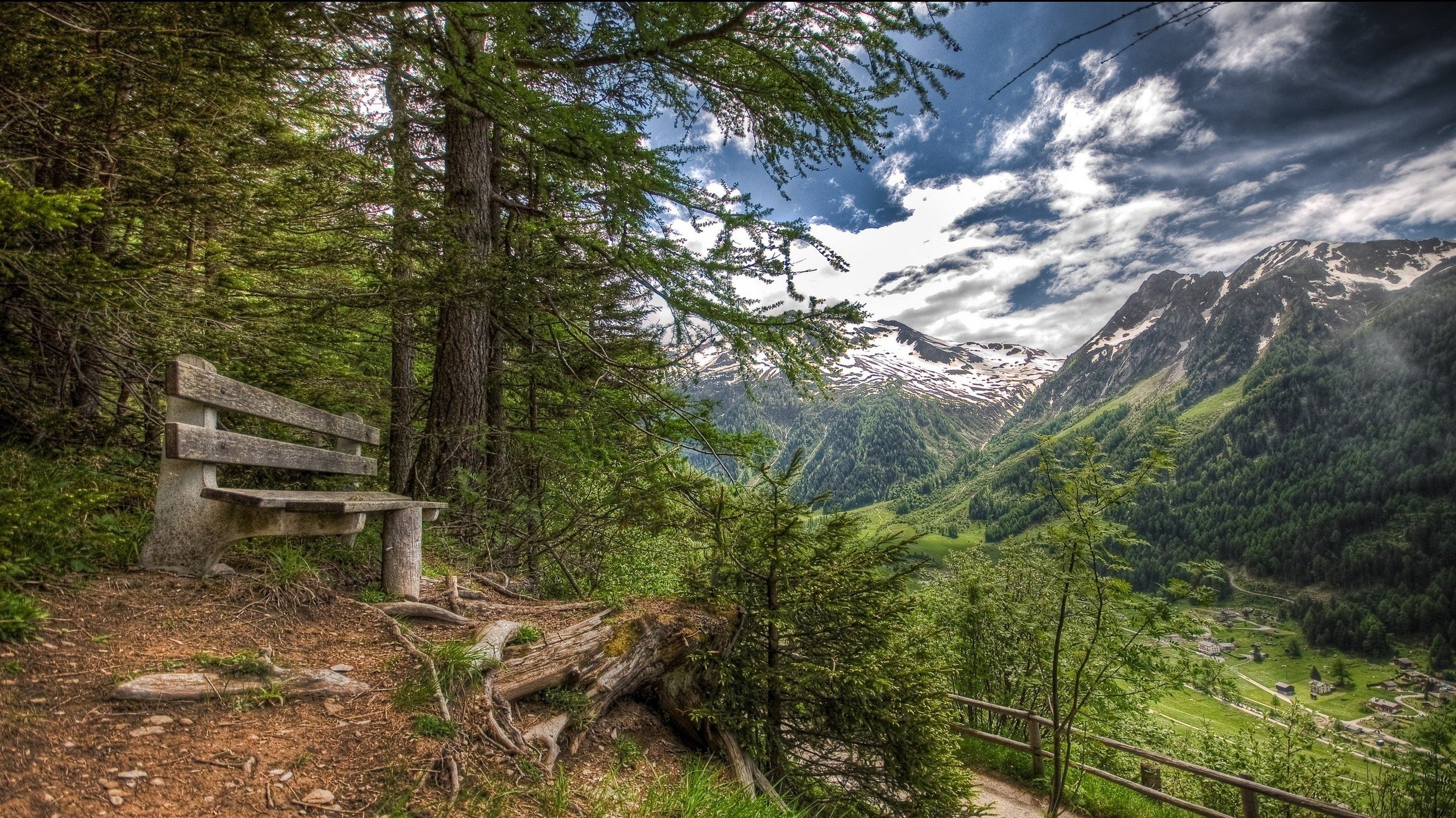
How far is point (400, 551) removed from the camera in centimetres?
434

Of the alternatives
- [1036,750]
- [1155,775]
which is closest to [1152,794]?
[1155,775]

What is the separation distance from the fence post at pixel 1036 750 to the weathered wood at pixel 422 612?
34.2 feet

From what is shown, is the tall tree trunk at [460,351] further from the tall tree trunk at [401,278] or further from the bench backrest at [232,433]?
the bench backrest at [232,433]

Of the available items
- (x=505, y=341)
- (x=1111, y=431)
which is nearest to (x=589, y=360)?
(x=505, y=341)

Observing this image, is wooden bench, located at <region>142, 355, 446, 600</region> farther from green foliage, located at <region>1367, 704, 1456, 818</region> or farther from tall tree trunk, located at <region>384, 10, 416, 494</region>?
green foliage, located at <region>1367, 704, 1456, 818</region>

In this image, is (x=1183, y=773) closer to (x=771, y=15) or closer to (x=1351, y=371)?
(x=771, y=15)

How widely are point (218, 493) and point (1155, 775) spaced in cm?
1359

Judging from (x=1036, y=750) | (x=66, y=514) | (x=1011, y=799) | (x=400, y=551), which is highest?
(x=66, y=514)

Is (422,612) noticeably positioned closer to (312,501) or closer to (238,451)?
(312,501)

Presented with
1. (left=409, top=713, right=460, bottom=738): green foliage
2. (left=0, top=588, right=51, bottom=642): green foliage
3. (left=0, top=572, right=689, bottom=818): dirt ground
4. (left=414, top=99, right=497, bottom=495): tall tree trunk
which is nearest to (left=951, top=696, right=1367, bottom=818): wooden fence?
(left=409, top=713, right=460, bottom=738): green foliage

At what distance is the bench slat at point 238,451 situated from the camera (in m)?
3.02

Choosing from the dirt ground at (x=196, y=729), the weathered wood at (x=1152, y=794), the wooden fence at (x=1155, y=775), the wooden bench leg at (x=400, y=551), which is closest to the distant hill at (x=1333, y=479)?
the wooden fence at (x=1155, y=775)

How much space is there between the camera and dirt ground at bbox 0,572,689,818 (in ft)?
6.86

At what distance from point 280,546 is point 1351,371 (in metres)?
222
